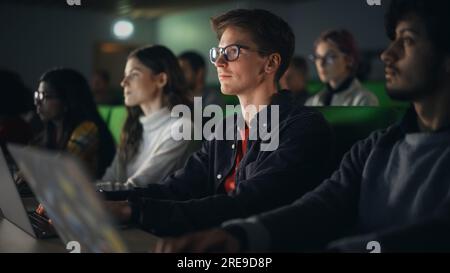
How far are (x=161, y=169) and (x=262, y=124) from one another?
64cm

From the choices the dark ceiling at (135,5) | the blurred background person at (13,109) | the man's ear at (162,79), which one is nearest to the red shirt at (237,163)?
the man's ear at (162,79)

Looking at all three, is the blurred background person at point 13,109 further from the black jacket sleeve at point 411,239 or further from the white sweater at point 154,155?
the black jacket sleeve at point 411,239

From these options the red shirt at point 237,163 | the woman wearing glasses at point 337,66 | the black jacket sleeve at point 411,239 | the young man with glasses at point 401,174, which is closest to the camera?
the black jacket sleeve at point 411,239

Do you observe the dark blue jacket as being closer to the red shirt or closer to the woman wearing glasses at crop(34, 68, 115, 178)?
the red shirt

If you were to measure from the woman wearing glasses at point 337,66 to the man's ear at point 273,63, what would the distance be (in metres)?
1.37

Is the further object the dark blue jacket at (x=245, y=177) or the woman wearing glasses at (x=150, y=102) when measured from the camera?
the woman wearing glasses at (x=150, y=102)

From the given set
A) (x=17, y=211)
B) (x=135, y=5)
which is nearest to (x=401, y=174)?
(x=17, y=211)

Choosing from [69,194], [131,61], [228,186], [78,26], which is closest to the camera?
[69,194]

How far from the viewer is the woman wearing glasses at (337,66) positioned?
287 cm

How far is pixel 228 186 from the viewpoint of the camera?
153cm

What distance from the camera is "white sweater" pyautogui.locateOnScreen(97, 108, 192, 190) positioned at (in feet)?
6.52

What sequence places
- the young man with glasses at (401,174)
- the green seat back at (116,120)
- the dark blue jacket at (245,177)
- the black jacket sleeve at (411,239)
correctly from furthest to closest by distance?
the green seat back at (116,120) < the dark blue jacket at (245,177) < the young man with glasses at (401,174) < the black jacket sleeve at (411,239)
